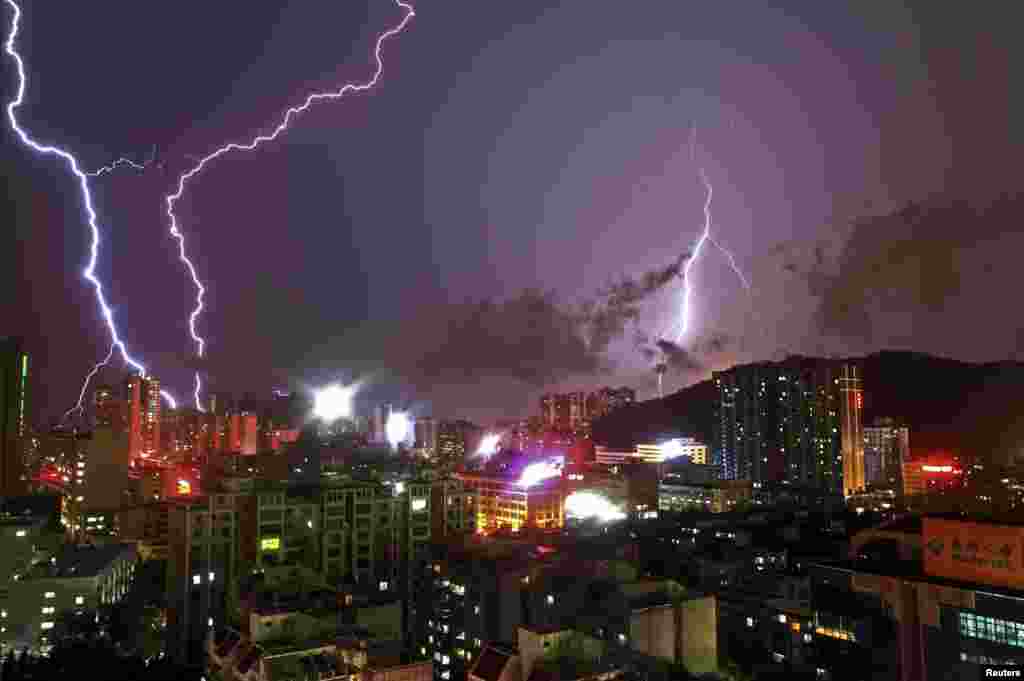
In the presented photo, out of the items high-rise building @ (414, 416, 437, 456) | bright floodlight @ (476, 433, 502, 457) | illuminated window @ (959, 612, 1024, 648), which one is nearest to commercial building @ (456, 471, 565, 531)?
illuminated window @ (959, 612, 1024, 648)

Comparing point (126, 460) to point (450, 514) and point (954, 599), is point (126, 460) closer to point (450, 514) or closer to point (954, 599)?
point (450, 514)

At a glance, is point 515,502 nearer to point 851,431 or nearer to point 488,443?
point 851,431

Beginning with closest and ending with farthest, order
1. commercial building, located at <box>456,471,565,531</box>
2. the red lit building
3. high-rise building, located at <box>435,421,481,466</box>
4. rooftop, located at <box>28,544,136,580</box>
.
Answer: rooftop, located at <box>28,544,136,580</box>
commercial building, located at <box>456,471,565,531</box>
the red lit building
high-rise building, located at <box>435,421,481,466</box>

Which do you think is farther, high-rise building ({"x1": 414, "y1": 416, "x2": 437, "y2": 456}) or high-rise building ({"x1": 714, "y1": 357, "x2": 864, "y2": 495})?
high-rise building ({"x1": 414, "y1": 416, "x2": 437, "y2": 456})

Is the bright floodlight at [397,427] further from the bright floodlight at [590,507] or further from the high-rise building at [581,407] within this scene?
the bright floodlight at [590,507]

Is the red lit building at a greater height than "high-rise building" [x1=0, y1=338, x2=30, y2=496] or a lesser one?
lesser

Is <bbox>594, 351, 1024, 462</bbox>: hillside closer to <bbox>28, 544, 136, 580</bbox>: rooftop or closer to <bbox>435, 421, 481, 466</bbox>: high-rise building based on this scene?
<bbox>435, 421, 481, 466</bbox>: high-rise building
